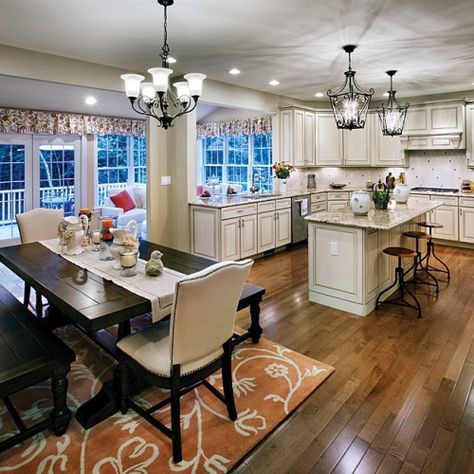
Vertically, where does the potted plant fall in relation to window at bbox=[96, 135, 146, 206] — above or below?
below

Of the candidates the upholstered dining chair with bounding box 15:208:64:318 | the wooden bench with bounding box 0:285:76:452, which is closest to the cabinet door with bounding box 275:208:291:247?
the upholstered dining chair with bounding box 15:208:64:318

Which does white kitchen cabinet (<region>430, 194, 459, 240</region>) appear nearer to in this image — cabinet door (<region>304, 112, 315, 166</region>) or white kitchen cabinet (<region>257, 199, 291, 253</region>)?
cabinet door (<region>304, 112, 315, 166</region>)

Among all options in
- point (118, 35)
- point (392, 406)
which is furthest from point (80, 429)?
point (118, 35)

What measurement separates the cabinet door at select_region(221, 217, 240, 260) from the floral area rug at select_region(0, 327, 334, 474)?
2.56 meters

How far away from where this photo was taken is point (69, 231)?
3.14 meters

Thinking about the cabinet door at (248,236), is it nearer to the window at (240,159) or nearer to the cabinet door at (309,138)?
the window at (240,159)

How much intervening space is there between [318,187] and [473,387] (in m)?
5.70

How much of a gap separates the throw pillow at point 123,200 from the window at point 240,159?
196cm

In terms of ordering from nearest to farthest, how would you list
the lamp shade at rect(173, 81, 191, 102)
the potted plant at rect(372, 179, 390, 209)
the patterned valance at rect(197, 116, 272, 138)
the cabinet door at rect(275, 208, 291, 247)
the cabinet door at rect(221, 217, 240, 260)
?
the lamp shade at rect(173, 81, 191, 102) < the potted plant at rect(372, 179, 390, 209) < the cabinet door at rect(221, 217, 240, 260) < the cabinet door at rect(275, 208, 291, 247) < the patterned valance at rect(197, 116, 272, 138)

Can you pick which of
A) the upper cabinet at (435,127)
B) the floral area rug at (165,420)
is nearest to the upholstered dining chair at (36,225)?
the floral area rug at (165,420)

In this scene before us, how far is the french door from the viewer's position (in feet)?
22.9

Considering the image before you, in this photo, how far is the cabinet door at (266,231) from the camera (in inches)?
238

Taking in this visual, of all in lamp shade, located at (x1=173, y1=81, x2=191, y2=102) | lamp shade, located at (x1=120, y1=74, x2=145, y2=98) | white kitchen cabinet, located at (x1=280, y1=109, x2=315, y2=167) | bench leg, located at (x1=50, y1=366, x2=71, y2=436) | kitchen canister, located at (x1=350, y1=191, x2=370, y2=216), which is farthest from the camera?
white kitchen cabinet, located at (x1=280, y1=109, x2=315, y2=167)

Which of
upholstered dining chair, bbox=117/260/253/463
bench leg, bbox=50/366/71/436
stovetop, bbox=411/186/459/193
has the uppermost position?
stovetop, bbox=411/186/459/193
